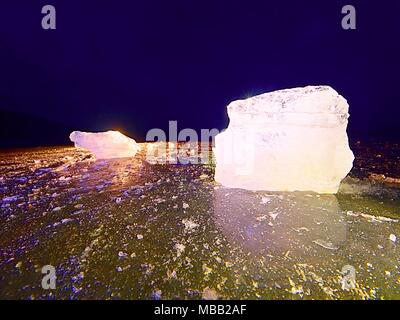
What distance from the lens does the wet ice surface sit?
158cm

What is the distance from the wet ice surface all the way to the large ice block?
0.35 m

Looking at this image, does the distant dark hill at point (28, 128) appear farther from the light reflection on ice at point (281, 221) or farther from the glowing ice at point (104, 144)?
the light reflection on ice at point (281, 221)

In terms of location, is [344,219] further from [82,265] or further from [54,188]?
[54,188]

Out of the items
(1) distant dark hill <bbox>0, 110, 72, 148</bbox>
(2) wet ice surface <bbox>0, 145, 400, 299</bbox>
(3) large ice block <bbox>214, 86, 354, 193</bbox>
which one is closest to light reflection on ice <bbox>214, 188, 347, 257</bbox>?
(2) wet ice surface <bbox>0, 145, 400, 299</bbox>

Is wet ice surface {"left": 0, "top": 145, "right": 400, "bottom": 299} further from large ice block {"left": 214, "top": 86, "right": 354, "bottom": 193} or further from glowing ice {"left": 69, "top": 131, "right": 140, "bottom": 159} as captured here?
glowing ice {"left": 69, "top": 131, "right": 140, "bottom": 159}

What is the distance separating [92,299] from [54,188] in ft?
9.25

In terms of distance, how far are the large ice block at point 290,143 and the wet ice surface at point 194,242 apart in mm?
347

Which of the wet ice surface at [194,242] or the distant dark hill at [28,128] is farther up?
the distant dark hill at [28,128]

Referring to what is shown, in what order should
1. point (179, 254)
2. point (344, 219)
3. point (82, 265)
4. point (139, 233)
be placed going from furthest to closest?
point (344, 219) → point (139, 233) → point (179, 254) → point (82, 265)

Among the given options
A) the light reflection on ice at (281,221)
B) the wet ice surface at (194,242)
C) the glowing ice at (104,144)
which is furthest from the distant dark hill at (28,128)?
the light reflection on ice at (281,221)

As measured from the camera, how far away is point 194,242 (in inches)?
83.9

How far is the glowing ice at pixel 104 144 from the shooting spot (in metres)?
6.96
